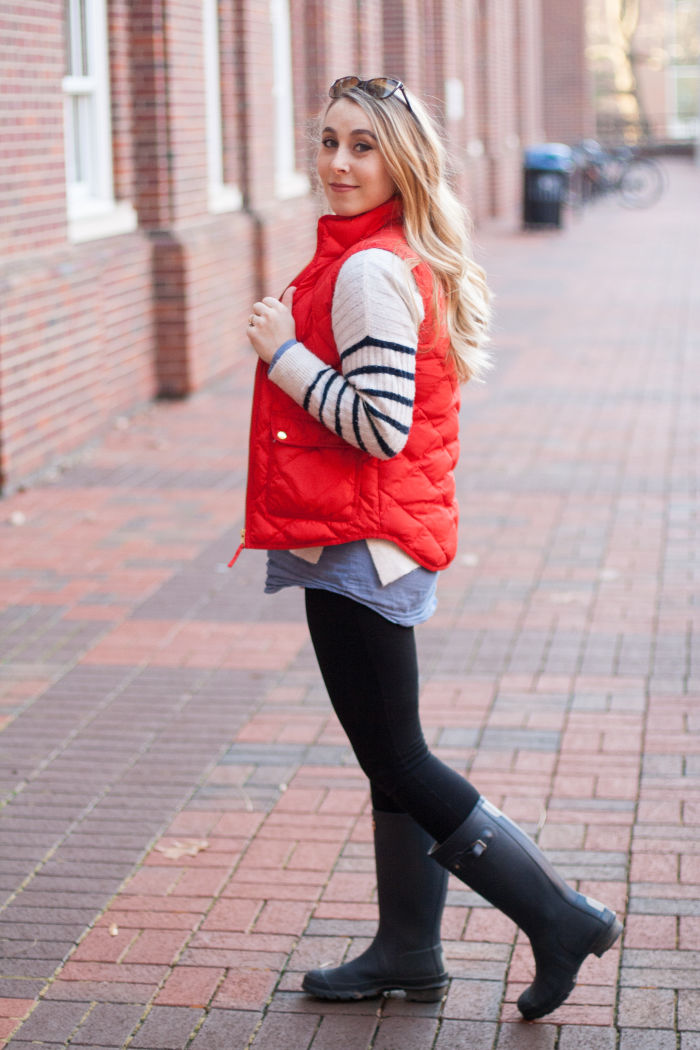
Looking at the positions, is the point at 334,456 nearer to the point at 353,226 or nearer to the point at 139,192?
the point at 353,226

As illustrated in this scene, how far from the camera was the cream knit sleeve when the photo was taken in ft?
9.03

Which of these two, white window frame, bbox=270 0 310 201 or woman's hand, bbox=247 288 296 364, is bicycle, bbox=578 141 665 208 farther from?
woman's hand, bbox=247 288 296 364

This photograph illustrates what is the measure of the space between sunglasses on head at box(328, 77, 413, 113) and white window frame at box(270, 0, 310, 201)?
11295 millimetres

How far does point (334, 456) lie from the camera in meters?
2.88

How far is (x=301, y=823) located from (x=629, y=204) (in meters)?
27.9

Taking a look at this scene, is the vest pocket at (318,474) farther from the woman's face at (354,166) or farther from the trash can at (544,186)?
the trash can at (544,186)

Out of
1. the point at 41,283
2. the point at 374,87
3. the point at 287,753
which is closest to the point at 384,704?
the point at 374,87

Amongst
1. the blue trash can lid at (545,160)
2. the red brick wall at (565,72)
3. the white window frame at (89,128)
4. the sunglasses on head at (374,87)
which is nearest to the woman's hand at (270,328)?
the sunglasses on head at (374,87)

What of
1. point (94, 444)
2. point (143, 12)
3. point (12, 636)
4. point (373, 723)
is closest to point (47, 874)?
point (373, 723)

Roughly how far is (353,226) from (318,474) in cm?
47

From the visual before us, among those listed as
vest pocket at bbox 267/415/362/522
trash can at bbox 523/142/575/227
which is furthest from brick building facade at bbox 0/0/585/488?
trash can at bbox 523/142/575/227

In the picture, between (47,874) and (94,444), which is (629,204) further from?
(47,874)

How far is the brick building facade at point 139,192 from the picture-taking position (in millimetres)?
8422

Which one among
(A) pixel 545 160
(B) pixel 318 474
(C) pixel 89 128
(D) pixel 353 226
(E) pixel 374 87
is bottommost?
(B) pixel 318 474
